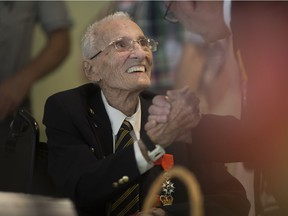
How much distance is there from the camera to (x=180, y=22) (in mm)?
2102

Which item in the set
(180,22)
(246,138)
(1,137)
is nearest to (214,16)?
(180,22)

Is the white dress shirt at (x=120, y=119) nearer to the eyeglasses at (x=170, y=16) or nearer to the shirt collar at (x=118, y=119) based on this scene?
the shirt collar at (x=118, y=119)

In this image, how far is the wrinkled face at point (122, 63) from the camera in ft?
5.62

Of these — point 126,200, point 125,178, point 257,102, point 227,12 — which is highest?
point 227,12

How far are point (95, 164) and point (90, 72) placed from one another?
344 millimetres

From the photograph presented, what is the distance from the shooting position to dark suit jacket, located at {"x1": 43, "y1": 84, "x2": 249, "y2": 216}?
5.12ft

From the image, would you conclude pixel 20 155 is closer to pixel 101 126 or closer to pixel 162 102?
pixel 101 126

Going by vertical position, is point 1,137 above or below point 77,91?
below

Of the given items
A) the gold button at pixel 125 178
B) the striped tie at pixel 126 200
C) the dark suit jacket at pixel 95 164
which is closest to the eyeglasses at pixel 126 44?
the dark suit jacket at pixel 95 164

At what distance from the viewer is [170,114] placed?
153cm

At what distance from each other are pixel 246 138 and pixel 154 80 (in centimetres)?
52

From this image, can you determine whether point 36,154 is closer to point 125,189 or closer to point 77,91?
point 77,91

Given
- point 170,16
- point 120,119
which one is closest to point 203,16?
point 170,16

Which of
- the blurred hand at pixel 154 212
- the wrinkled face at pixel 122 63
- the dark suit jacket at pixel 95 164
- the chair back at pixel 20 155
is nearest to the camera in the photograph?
the blurred hand at pixel 154 212
